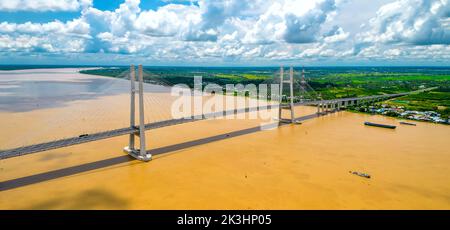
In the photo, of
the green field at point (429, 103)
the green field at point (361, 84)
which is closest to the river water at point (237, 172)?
the green field at point (361, 84)

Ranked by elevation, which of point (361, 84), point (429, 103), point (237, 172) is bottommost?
point (237, 172)

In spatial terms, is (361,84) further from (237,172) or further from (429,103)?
(237,172)

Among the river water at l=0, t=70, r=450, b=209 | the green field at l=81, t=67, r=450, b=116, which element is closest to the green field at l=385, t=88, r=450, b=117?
the green field at l=81, t=67, r=450, b=116

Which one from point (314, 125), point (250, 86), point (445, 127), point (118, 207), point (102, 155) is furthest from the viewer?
point (250, 86)

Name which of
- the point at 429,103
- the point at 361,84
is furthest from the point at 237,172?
the point at 361,84

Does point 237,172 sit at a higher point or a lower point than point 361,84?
lower

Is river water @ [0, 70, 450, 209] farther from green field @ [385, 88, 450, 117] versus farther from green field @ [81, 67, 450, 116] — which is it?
green field @ [385, 88, 450, 117]

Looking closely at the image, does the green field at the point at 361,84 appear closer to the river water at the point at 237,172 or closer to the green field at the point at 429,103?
the green field at the point at 429,103

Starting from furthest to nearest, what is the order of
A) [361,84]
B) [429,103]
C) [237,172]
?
[361,84], [429,103], [237,172]

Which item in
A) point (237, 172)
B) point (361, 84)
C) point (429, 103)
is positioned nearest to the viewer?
point (237, 172)

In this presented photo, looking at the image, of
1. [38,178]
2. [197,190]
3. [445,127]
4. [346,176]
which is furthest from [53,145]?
[445,127]

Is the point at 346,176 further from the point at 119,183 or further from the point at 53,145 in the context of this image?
the point at 53,145
